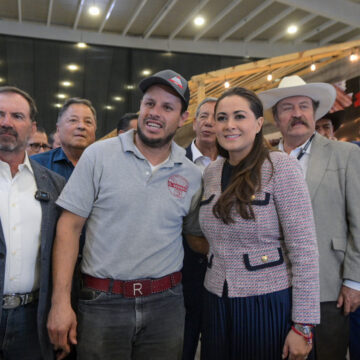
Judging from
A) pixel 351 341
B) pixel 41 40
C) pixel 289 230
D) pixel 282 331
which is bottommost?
pixel 351 341

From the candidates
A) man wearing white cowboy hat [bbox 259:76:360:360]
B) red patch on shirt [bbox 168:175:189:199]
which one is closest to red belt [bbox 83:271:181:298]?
red patch on shirt [bbox 168:175:189:199]

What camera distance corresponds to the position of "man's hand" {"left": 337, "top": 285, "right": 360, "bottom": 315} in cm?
202

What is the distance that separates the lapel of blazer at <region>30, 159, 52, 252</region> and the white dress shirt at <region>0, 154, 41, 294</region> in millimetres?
30

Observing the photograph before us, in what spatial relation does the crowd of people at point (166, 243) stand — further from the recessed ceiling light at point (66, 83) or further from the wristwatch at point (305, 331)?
the recessed ceiling light at point (66, 83)

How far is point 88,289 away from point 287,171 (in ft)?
3.52

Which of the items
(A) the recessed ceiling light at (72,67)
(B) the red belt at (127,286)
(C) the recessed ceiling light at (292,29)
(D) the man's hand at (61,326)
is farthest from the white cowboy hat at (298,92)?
(A) the recessed ceiling light at (72,67)

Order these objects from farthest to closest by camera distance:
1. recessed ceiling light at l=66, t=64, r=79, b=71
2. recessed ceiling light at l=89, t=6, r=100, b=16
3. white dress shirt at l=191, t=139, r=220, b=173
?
recessed ceiling light at l=66, t=64, r=79, b=71, recessed ceiling light at l=89, t=6, r=100, b=16, white dress shirt at l=191, t=139, r=220, b=173

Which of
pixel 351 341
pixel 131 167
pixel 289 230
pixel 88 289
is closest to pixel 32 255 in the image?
pixel 88 289

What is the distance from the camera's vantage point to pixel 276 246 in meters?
1.74

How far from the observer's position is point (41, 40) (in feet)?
33.3

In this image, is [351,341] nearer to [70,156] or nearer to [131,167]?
[131,167]

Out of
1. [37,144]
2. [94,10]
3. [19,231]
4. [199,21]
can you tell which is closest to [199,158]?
[19,231]

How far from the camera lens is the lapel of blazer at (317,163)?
6.95 feet

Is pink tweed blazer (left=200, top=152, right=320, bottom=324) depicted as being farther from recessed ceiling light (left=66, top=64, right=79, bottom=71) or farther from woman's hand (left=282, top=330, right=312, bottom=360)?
recessed ceiling light (left=66, top=64, right=79, bottom=71)
